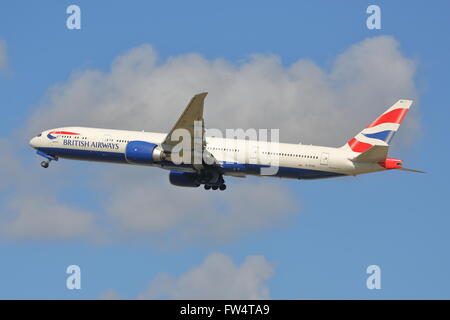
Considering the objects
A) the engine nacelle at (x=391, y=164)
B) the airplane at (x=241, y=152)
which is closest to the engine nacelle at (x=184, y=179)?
the airplane at (x=241, y=152)

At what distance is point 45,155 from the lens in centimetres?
6850

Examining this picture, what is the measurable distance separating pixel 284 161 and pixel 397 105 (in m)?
11.0

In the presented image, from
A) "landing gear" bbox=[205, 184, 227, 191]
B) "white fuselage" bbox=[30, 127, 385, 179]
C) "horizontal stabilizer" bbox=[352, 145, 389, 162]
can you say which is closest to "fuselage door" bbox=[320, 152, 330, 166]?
"white fuselage" bbox=[30, 127, 385, 179]

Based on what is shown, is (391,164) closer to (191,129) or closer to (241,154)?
(241,154)

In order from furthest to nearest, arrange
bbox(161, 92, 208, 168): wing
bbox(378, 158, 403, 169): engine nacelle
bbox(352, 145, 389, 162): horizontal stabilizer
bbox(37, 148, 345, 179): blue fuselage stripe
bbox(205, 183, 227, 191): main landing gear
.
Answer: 1. bbox(205, 183, 227, 191): main landing gear
2. bbox(37, 148, 345, 179): blue fuselage stripe
3. bbox(378, 158, 403, 169): engine nacelle
4. bbox(352, 145, 389, 162): horizontal stabilizer
5. bbox(161, 92, 208, 168): wing

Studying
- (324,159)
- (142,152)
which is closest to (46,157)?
(142,152)

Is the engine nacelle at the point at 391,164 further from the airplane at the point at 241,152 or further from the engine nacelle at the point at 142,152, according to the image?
the engine nacelle at the point at 142,152

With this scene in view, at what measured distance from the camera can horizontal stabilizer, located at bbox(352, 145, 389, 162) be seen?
5803 cm

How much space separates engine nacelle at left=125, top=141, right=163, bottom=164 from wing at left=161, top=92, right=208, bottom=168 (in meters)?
0.80

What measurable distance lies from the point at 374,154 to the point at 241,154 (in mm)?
10975

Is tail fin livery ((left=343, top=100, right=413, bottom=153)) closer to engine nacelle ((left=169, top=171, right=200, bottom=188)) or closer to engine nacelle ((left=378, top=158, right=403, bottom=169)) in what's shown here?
engine nacelle ((left=378, top=158, right=403, bottom=169))

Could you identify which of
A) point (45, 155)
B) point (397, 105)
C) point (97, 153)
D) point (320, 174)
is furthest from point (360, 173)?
point (45, 155)

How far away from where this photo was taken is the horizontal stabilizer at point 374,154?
190ft

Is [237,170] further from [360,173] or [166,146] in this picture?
[360,173]
